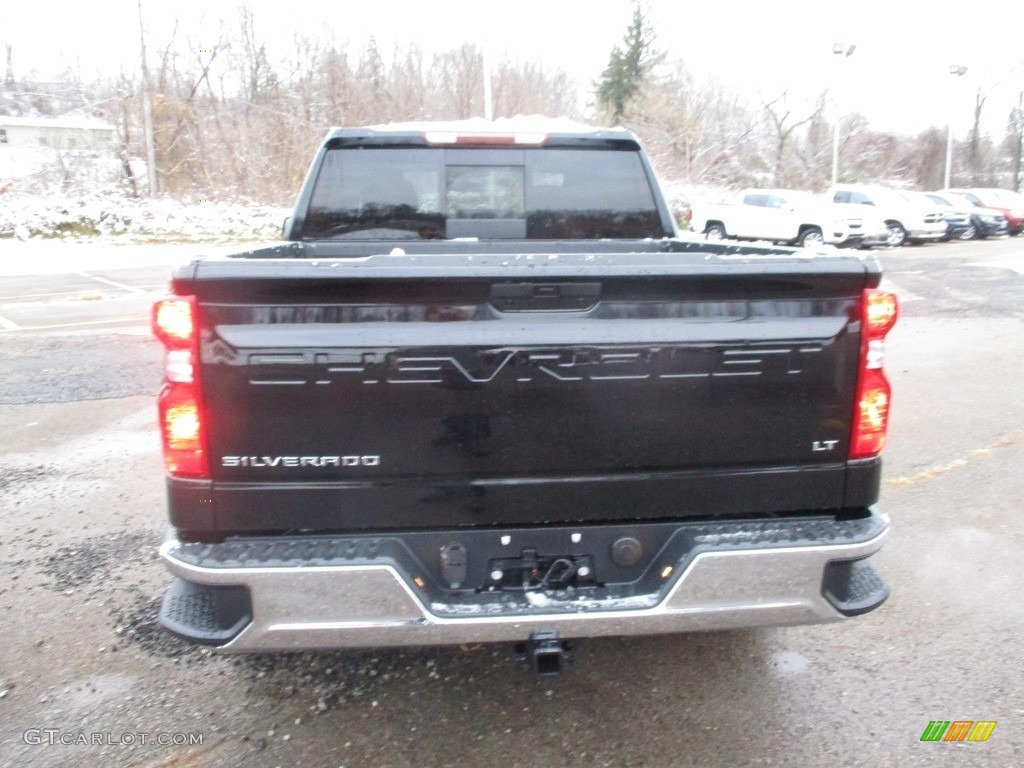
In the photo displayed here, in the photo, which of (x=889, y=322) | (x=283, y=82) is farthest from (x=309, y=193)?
(x=283, y=82)

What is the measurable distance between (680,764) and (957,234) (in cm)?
3044

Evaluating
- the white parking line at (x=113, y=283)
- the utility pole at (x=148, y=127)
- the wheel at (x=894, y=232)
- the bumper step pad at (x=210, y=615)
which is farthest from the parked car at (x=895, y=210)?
the bumper step pad at (x=210, y=615)

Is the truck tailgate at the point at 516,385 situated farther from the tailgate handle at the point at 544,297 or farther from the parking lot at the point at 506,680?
the parking lot at the point at 506,680

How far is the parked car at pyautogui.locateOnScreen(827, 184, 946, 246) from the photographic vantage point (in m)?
25.8

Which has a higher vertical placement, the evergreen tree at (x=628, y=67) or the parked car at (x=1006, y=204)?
the evergreen tree at (x=628, y=67)

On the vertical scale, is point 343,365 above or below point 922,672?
above

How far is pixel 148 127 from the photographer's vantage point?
106ft

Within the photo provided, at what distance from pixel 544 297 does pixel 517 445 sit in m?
0.46

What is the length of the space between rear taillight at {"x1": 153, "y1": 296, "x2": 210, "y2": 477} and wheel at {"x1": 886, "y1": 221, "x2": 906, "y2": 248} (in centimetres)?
2684

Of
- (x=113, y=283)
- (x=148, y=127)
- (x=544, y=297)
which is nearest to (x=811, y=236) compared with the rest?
(x=113, y=283)

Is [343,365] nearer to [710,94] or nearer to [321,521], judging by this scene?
[321,521]

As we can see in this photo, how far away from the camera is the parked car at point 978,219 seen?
29344mm

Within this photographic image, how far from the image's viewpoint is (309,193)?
4336 mm

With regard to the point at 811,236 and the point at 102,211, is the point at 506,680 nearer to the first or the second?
the point at 811,236
